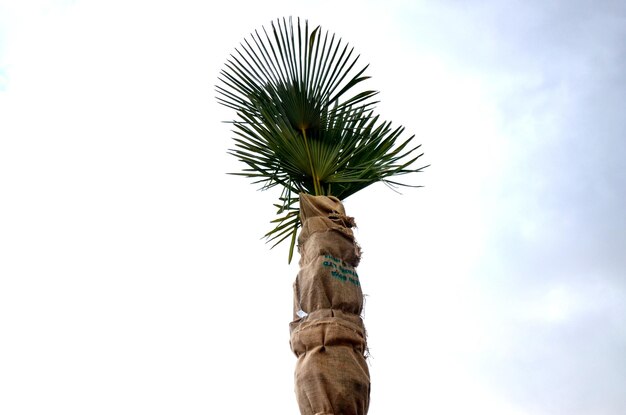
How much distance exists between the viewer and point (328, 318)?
452 centimetres

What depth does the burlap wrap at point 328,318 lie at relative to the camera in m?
4.18

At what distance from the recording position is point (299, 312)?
4.85m

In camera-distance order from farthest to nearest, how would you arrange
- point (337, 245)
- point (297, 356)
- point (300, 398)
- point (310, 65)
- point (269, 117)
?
point (310, 65), point (269, 117), point (337, 245), point (297, 356), point (300, 398)

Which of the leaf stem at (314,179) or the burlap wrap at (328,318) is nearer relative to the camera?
the burlap wrap at (328,318)

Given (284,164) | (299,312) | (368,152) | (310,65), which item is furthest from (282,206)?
(299,312)

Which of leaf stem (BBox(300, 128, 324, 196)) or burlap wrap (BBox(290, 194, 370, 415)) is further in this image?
leaf stem (BBox(300, 128, 324, 196))

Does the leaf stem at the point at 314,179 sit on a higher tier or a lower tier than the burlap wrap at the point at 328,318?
higher

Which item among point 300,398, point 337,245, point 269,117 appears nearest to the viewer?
point 300,398

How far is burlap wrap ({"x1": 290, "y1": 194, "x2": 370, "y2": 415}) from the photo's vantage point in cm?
418

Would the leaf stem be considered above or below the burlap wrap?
above

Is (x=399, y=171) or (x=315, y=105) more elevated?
(x=315, y=105)

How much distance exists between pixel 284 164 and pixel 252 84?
100 centimetres

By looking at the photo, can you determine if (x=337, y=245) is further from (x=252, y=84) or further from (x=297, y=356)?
(x=252, y=84)

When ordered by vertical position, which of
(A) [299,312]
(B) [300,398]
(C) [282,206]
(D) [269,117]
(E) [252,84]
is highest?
(E) [252,84]
